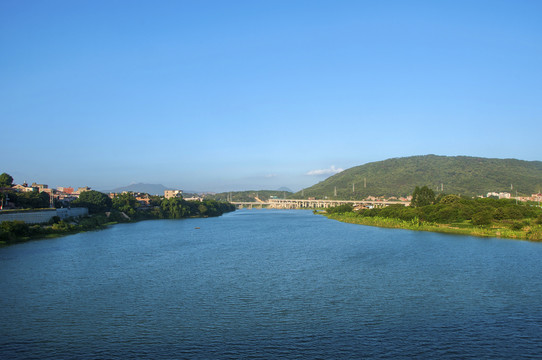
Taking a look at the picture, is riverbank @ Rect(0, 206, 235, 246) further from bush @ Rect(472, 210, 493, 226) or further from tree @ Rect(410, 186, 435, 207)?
tree @ Rect(410, 186, 435, 207)

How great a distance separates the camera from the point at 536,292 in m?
15.1

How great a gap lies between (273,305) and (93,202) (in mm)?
51163

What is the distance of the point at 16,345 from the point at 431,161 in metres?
175

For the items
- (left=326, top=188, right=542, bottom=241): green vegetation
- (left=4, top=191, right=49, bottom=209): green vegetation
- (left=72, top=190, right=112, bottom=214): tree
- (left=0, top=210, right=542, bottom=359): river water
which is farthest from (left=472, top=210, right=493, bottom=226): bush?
(left=72, top=190, right=112, bottom=214): tree

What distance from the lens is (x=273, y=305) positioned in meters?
13.7

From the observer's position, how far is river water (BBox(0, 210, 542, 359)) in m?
10.2

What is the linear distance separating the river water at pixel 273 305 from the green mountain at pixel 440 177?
112m

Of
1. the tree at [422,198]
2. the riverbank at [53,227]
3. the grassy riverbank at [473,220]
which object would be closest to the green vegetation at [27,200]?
the riverbank at [53,227]

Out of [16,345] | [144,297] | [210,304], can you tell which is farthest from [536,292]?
[16,345]

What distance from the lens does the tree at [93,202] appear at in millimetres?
57031

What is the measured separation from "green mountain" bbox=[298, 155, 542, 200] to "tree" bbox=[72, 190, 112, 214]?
8686 centimetres

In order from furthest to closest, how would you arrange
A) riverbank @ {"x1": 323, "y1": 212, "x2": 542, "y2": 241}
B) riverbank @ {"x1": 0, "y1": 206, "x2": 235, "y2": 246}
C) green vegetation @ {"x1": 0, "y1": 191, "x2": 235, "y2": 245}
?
green vegetation @ {"x1": 0, "y1": 191, "x2": 235, "y2": 245}
riverbank @ {"x1": 323, "y1": 212, "x2": 542, "y2": 241}
riverbank @ {"x1": 0, "y1": 206, "x2": 235, "y2": 246}

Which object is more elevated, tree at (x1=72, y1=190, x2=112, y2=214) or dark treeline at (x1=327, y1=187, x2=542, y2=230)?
tree at (x1=72, y1=190, x2=112, y2=214)

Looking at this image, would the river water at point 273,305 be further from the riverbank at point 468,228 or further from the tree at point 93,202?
the tree at point 93,202
